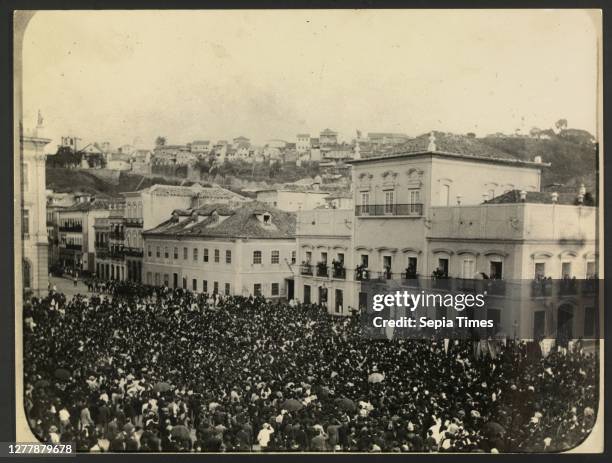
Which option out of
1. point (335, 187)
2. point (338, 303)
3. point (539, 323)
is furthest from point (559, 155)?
point (338, 303)

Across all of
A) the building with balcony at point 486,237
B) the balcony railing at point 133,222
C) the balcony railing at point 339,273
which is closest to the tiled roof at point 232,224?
the balcony railing at point 133,222

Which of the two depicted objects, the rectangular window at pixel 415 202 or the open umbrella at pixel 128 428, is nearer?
the open umbrella at pixel 128 428

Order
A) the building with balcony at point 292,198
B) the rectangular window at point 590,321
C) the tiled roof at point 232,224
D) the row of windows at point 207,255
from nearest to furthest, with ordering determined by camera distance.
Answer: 1. the rectangular window at point 590,321
2. the building with balcony at point 292,198
3. the tiled roof at point 232,224
4. the row of windows at point 207,255

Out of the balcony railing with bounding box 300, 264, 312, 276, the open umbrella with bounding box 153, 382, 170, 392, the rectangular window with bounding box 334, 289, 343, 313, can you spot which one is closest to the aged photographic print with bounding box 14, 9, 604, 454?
the open umbrella with bounding box 153, 382, 170, 392

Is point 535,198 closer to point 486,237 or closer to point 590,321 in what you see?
point 486,237

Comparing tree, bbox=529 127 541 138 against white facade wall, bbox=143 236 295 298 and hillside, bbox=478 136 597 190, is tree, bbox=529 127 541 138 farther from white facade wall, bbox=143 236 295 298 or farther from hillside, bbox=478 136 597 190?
white facade wall, bbox=143 236 295 298

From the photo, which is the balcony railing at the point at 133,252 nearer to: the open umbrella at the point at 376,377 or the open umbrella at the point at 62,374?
the open umbrella at the point at 62,374

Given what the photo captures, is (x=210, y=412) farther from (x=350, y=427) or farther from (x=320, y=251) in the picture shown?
(x=320, y=251)
